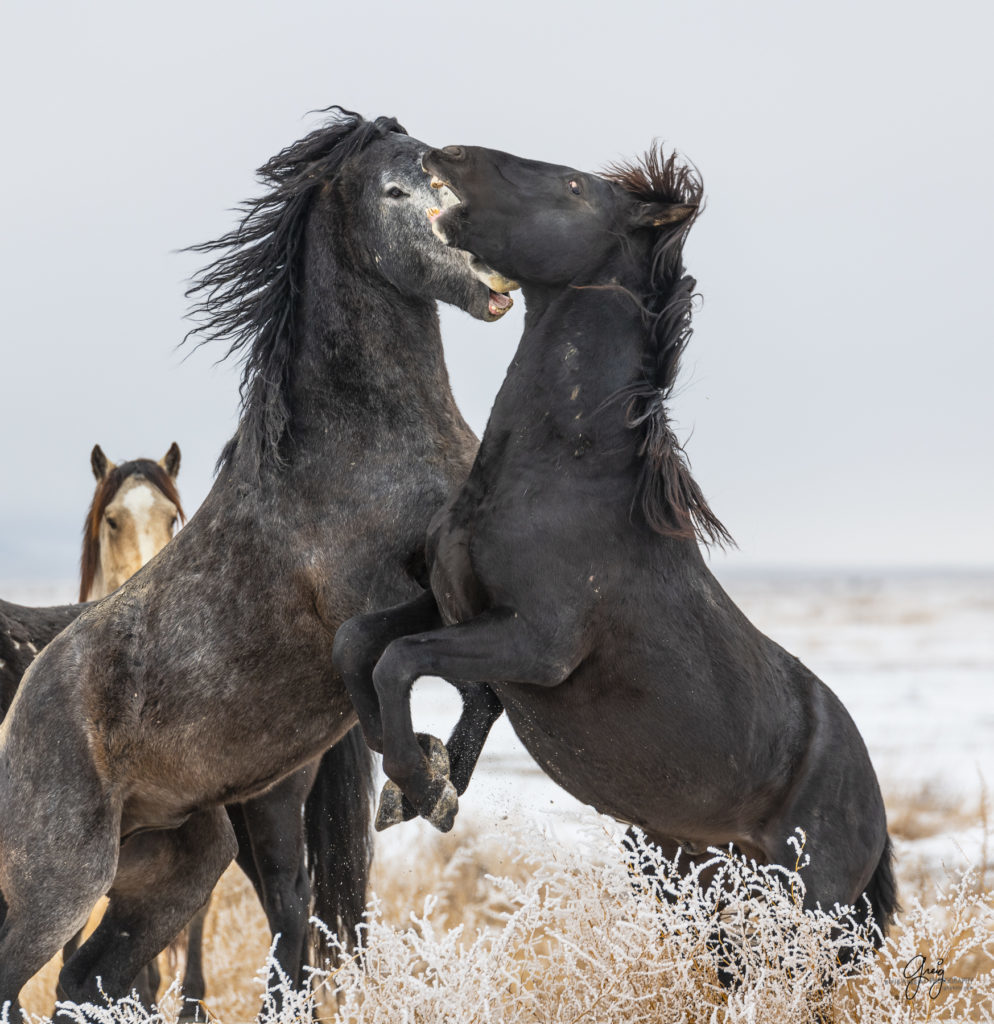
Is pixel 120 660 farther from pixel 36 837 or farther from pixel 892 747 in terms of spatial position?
pixel 892 747

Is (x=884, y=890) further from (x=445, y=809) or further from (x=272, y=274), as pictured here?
(x=272, y=274)

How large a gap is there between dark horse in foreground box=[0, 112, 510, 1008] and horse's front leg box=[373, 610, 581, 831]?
0.56 metres

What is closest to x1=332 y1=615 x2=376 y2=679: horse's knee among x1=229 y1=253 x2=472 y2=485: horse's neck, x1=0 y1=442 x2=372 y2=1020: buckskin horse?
x1=229 y1=253 x2=472 y2=485: horse's neck

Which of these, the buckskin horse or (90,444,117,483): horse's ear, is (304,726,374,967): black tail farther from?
(90,444,117,483): horse's ear

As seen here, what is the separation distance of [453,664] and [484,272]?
4.17 ft

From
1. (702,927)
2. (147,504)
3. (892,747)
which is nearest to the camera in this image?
(702,927)

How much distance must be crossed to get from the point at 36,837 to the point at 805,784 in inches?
Answer: 100

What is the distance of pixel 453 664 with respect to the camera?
11.9ft

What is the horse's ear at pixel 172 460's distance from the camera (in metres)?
8.14

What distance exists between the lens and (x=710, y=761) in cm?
390

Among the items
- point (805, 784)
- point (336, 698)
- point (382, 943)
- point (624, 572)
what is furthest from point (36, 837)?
point (805, 784)

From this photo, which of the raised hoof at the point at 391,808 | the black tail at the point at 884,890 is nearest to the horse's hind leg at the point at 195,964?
the raised hoof at the point at 391,808
